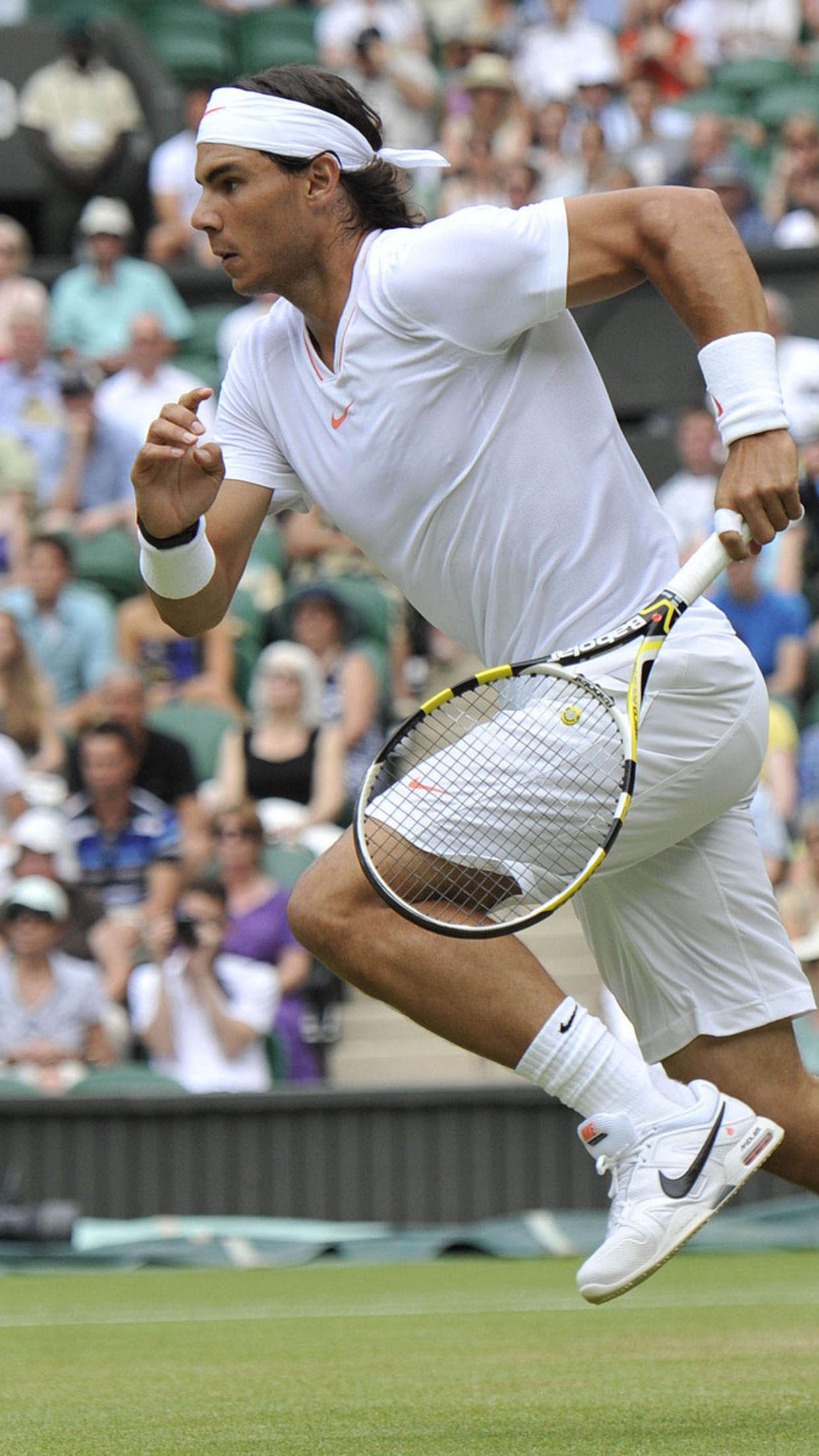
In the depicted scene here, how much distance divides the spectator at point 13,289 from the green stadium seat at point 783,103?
Answer: 15.9 ft

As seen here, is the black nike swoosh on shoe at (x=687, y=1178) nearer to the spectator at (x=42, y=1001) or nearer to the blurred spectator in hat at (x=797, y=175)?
the spectator at (x=42, y=1001)

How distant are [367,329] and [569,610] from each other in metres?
0.58

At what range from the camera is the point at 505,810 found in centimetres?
373

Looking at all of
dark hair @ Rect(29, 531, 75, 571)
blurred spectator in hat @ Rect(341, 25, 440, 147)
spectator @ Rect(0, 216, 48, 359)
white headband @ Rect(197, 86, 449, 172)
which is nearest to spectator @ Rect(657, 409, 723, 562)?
dark hair @ Rect(29, 531, 75, 571)

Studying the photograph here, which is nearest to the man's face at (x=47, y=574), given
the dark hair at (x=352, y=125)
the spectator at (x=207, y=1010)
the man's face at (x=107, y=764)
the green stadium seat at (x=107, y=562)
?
the green stadium seat at (x=107, y=562)

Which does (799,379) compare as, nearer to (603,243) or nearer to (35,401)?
(35,401)

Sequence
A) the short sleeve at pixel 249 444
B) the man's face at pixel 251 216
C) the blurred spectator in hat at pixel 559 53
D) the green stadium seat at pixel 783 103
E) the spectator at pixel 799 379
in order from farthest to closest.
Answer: the green stadium seat at pixel 783 103
the blurred spectator in hat at pixel 559 53
the spectator at pixel 799 379
the short sleeve at pixel 249 444
the man's face at pixel 251 216

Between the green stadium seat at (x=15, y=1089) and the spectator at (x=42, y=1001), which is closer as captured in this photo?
the green stadium seat at (x=15, y=1089)

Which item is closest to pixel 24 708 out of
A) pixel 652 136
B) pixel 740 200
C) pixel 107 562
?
pixel 107 562

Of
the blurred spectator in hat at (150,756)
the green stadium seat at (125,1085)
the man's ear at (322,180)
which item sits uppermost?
the man's ear at (322,180)

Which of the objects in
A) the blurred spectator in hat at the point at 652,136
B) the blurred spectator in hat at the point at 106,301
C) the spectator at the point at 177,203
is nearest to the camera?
the blurred spectator in hat at the point at 106,301

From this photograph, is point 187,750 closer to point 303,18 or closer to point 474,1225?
point 474,1225

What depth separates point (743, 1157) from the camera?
367 centimetres

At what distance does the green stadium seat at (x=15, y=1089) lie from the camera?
862cm
